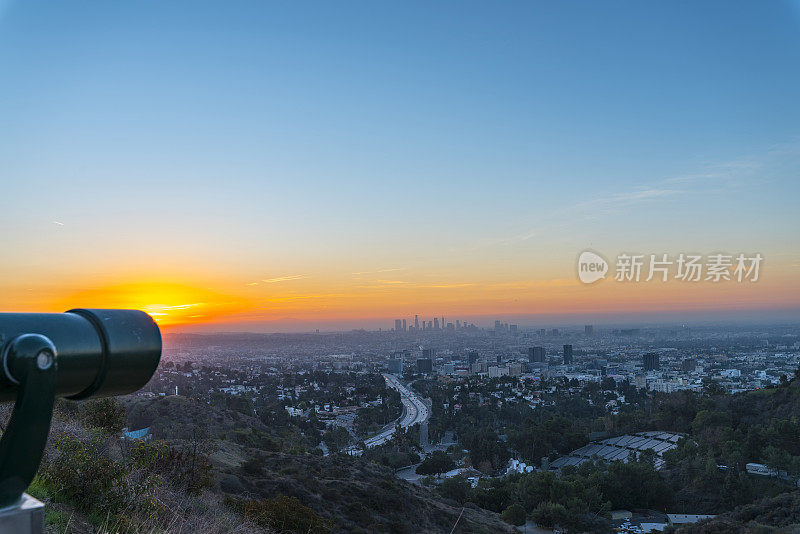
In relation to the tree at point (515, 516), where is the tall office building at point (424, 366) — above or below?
below

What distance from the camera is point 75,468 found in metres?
4.12

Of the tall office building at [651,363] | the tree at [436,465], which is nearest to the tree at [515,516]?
the tree at [436,465]

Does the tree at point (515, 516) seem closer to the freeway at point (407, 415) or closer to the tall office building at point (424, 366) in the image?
the freeway at point (407, 415)

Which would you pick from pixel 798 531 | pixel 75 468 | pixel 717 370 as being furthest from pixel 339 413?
pixel 717 370

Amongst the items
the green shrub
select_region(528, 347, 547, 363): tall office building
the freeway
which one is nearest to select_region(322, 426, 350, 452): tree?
the freeway

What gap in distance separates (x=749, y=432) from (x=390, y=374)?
48.8 meters

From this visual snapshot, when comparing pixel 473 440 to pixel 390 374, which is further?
pixel 390 374

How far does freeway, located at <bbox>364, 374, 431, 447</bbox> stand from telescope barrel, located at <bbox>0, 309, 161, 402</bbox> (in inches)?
1109

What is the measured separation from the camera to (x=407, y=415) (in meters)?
39.5

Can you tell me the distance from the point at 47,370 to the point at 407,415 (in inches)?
1584

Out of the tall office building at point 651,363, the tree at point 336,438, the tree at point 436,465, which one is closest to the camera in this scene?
the tree at point 436,465

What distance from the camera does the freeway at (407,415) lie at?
3064cm

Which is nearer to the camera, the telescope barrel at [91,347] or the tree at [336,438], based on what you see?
the telescope barrel at [91,347]

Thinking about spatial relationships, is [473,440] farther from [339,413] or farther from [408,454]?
[339,413]
